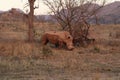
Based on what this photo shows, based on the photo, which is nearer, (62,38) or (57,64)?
(57,64)

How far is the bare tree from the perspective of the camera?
2488cm

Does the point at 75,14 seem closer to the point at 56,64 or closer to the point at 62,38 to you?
the point at 62,38

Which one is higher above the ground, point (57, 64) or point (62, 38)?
point (62, 38)

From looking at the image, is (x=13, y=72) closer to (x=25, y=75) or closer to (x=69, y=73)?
(x=25, y=75)

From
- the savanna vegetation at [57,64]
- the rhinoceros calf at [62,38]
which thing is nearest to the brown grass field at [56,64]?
the savanna vegetation at [57,64]

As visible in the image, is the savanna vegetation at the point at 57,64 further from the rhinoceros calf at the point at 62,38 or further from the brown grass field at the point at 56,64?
the rhinoceros calf at the point at 62,38

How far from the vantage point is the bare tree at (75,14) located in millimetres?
24875

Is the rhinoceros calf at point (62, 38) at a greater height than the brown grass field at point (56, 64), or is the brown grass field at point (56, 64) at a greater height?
the rhinoceros calf at point (62, 38)

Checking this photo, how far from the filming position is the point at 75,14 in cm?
2522

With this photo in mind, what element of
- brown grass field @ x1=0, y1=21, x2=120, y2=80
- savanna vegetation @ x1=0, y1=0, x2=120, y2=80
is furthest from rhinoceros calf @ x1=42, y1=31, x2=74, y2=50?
brown grass field @ x1=0, y1=21, x2=120, y2=80

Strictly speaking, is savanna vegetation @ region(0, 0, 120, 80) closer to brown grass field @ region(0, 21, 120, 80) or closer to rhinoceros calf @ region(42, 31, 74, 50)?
brown grass field @ region(0, 21, 120, 80)

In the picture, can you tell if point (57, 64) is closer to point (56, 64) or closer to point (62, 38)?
point (56, 64)

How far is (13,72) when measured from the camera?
13.9m

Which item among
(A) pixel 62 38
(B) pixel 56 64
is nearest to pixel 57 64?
(B) pixel 56 64
